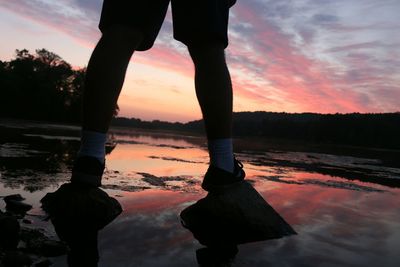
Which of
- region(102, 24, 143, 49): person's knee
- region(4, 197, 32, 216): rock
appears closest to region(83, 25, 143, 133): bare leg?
region(102, 24, 143, 49): person's knee

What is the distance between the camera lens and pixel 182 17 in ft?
6.07

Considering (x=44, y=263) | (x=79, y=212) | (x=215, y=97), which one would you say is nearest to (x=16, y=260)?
(x=44, y=263)

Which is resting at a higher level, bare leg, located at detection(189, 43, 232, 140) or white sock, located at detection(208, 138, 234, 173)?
bare leg, located at detection(189, 43, 232, 140)

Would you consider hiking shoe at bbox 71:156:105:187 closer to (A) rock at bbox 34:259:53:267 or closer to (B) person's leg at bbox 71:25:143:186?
(B) person's leg at bbox 71:25:143:186

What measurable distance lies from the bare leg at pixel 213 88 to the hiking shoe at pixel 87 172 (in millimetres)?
553

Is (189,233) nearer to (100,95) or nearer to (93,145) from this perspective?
(93,145)

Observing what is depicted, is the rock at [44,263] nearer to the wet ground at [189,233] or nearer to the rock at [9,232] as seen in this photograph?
the wet ground at [189,233]

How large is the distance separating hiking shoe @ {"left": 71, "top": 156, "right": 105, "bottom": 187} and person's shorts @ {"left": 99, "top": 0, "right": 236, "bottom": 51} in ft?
2.14

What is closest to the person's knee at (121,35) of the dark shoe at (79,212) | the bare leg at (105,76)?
the bare leg at (105,76)

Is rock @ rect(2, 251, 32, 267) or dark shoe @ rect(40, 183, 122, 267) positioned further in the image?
dark shoe @ rect(40, 183, 122, 267)

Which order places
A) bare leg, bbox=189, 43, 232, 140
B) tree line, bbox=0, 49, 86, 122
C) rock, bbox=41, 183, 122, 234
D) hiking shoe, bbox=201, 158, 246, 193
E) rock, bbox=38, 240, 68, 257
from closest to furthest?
1. rock, bbox=38, 240, 68, 257
2. rock, bbox=41, 183, 122, 234
3. hiking shoe, bbox=201, 158, 246, 193
4. bare leg, bbox=189, 43, 232, 140
5. tree line, bbox=0, 49, 86, 122

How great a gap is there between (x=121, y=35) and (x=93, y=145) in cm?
53

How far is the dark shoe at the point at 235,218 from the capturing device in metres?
1.46

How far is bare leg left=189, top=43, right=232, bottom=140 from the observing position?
5.99 ft
